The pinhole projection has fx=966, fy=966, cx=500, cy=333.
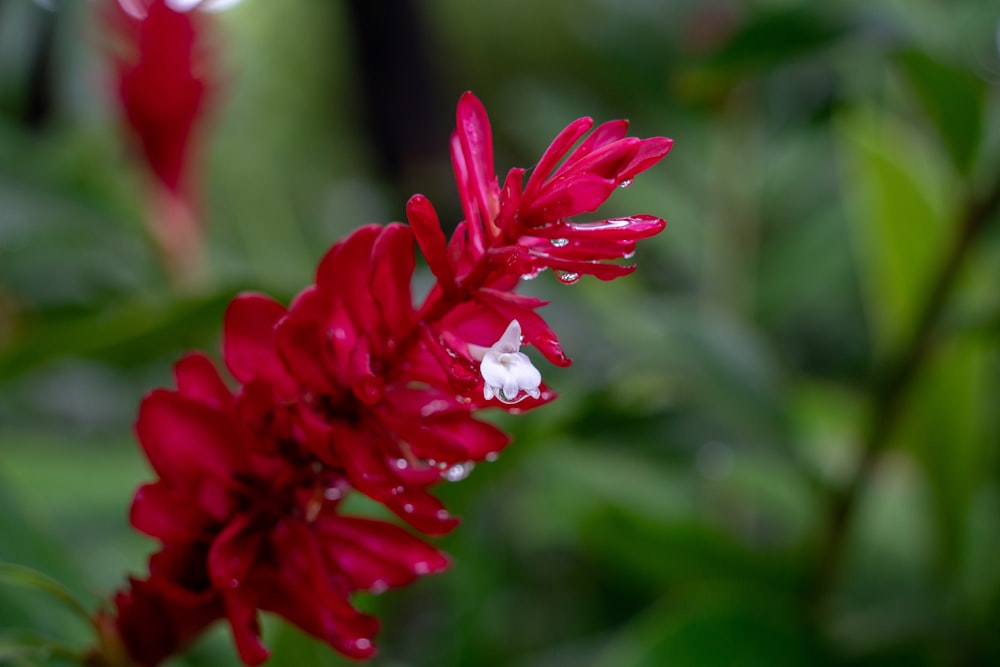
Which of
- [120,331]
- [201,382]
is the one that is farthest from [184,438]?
[120,331]

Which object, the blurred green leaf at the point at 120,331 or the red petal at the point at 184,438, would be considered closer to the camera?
the red petal at the point at 184,438

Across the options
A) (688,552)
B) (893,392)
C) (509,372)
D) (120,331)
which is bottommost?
(688,552)

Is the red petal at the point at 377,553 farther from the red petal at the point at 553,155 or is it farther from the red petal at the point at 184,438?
the red petal at the point at 553,155

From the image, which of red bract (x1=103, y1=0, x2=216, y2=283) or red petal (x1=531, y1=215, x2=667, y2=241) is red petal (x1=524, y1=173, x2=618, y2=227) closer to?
red petal (x1=531, y1=215, x2=667, y2=241)

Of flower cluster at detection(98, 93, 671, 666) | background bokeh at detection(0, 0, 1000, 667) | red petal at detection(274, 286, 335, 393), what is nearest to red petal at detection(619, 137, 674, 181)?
flower cluster at detection(98, 93, 671, 666)

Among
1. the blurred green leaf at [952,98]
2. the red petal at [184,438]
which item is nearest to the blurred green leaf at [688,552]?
the blurred green leaf at [952,98]

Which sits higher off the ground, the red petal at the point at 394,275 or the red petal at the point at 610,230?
the red petal at the point at 610,230

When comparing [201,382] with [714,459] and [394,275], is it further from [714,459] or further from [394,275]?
[714,459]

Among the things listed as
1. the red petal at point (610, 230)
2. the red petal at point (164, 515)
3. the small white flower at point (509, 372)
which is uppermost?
the red petal at point (610, 230)
